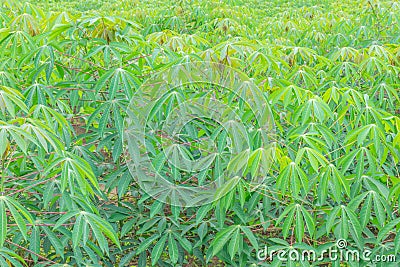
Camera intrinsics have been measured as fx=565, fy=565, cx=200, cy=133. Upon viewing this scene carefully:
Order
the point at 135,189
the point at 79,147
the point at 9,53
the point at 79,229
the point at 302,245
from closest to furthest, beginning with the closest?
the point at 79,229
the point at 302,245
the point at 79,147
the point at 135,189
the point at 9,53

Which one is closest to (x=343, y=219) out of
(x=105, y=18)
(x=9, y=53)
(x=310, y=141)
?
(x=310, y=141)

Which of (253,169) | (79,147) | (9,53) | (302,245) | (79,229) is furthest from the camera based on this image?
(9,53)

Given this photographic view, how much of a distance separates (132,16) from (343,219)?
136 inches

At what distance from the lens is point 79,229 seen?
5.93ft

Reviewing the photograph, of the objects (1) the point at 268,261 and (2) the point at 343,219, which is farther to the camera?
(1) the point at 268,261

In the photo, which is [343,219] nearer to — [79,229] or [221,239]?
[221,239]

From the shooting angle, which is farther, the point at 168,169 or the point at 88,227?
the point at 168,169

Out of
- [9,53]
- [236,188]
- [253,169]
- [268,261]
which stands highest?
[9,53]

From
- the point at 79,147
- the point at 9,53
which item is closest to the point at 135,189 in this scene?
the point at 79,147

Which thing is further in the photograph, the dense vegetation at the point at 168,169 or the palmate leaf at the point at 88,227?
the dense vegetation at the point at 168,169

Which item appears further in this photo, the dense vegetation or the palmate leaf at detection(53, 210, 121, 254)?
the dense vegetation

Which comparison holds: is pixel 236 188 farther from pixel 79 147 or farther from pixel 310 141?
pixel 79 147

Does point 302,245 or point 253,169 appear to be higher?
point 253,169

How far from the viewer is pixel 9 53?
2.60 meters
